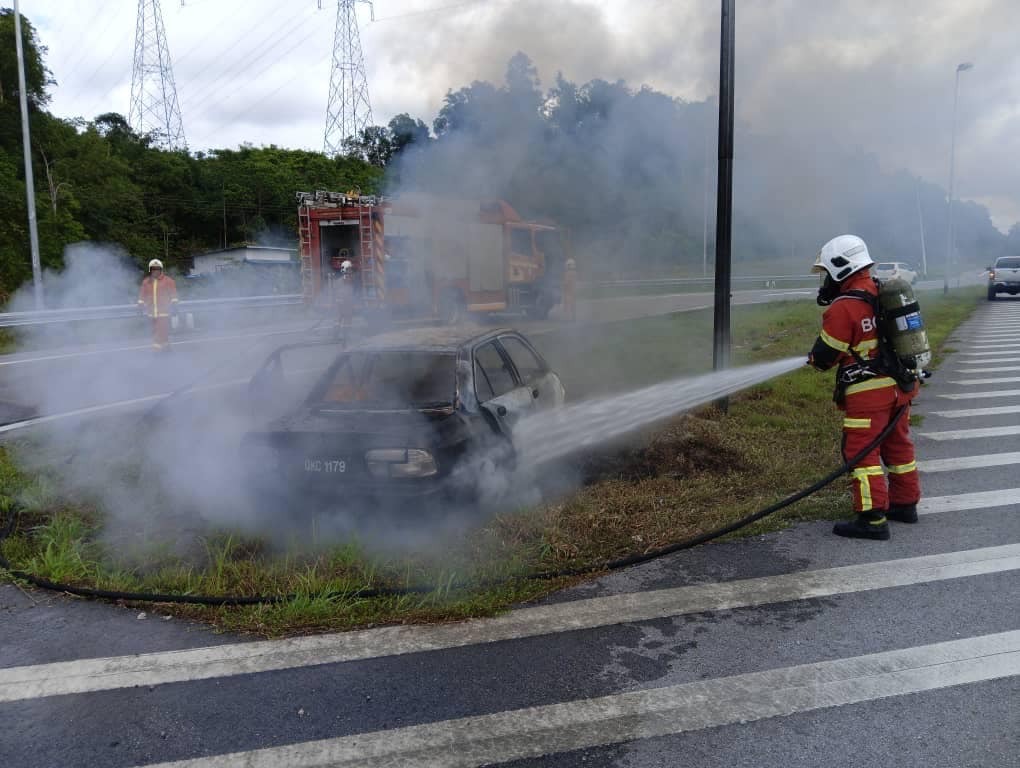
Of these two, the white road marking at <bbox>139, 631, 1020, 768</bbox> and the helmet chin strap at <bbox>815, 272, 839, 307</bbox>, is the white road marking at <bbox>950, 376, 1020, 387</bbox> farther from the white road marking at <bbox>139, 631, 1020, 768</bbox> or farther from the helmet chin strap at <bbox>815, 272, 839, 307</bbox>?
the white road marking at <bbox>139, 631, 1020, 768</bbox>

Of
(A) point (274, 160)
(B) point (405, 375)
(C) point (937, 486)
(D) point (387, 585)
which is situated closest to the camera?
(D) point (387, 585)

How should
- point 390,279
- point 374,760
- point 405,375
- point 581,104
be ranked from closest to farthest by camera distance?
point 374,760, point 405,375, point 581,104, point 390,279

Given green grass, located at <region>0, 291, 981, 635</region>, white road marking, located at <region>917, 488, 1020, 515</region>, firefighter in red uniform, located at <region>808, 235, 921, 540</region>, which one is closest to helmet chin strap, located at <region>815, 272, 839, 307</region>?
firefighter in red uniform, located at <region>808, 235, 921, 540</region>

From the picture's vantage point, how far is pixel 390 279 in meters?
14.6

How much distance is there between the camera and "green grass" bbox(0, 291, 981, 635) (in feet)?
12.5

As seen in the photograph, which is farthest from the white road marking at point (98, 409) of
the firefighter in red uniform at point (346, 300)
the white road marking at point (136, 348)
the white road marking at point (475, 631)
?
the white road marking at point (475, 631)

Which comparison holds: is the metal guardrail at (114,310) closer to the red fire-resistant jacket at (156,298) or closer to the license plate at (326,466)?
the red fire-resistant jacket at (156,298)

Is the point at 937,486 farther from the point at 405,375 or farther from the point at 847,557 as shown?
the point at 405,375

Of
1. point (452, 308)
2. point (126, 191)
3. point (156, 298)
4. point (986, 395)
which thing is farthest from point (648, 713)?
point (126, 191)

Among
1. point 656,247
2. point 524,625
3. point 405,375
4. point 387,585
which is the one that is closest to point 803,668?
point 524,625

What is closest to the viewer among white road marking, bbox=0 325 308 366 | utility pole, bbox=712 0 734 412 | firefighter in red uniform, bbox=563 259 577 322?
utility pole, bbox=712 0 734 412

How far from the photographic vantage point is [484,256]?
15.0 meters

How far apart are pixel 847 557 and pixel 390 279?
11.3 m

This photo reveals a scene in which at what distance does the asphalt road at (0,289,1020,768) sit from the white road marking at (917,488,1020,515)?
765 millimetres
